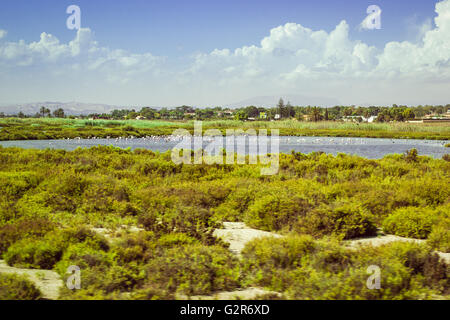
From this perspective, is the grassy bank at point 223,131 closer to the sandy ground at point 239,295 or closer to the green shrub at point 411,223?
the green shrub at point 411,223

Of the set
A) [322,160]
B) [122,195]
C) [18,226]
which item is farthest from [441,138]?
[18,226]

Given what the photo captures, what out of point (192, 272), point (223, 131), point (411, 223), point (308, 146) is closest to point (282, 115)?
point (223, 131)

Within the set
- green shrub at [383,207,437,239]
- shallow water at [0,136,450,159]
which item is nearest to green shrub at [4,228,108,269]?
green shrub at [383,207,437,239]

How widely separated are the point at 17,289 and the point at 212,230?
3.71m

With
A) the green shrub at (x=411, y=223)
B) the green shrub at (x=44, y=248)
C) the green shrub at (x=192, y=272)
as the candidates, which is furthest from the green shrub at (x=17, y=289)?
the green shrub at (x=411, y=223)

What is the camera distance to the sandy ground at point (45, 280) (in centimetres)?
565

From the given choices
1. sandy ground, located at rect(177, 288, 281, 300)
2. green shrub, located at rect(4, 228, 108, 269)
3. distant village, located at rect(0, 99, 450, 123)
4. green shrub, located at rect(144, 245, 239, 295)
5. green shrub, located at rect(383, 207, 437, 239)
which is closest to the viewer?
sandy ground, located at rect(177, 288, 281, 300)

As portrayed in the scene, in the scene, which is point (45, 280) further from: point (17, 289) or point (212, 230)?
point (212, 230)

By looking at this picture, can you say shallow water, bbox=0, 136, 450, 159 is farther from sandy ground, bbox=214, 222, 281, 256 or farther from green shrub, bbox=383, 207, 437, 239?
sandy ground, bbox=214, 222, 281, 256

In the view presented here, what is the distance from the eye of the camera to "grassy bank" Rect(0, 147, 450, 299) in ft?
19.0

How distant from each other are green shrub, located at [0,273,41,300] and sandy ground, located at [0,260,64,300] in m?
0.21

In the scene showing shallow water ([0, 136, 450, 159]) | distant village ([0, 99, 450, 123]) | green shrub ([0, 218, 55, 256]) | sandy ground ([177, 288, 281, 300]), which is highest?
distant village ([0, 99, 450, 123])

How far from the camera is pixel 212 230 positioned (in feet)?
25.9
